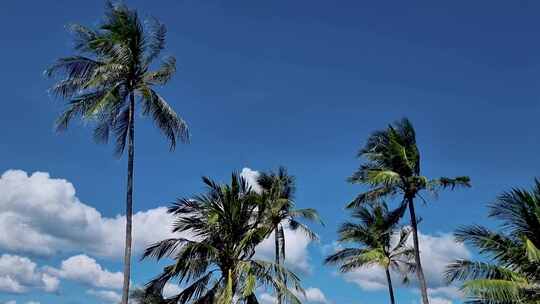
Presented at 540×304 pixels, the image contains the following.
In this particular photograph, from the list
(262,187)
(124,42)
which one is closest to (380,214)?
(262,187)

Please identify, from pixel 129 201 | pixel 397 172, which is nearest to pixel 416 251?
pixel 397 172

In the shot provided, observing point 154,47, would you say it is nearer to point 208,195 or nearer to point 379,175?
point 208,195

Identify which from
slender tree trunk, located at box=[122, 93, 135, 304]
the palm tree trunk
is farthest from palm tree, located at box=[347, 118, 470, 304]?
slender tree trunk, located at box=[122, 93, 135, 304]

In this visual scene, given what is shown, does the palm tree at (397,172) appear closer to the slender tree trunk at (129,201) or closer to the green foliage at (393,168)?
the green foliage at (393,168)

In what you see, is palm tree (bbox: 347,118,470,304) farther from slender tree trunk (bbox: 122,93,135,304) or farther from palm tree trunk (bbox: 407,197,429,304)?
slender tree trunk (bbox: 122,93,135,304)

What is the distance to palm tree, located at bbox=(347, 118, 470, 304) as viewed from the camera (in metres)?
23.2

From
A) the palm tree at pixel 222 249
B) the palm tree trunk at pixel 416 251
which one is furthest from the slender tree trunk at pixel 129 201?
the palm tree trunk at pixel 416 251

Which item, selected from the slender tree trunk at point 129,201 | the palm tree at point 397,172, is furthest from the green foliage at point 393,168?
the slender tree trunk at point 129,201

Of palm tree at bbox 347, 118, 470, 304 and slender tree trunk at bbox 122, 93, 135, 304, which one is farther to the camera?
palm tree at bbox 347, 118, 470, 304

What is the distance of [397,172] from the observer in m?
23.9

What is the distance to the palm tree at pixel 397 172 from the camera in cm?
2319

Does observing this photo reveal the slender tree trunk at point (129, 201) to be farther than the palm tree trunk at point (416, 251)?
No

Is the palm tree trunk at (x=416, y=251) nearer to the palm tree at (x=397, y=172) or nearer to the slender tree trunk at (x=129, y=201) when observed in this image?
the palm tree at (x=397, y=172)

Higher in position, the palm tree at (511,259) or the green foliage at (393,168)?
the green foliage at (393,168)
